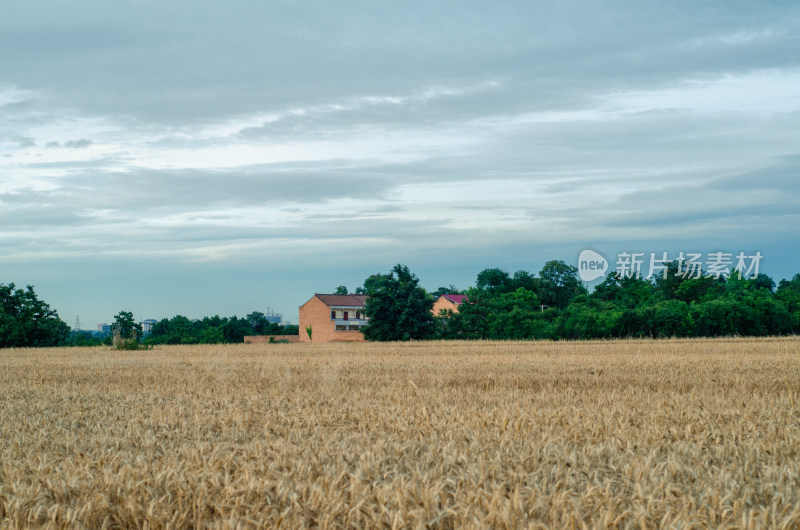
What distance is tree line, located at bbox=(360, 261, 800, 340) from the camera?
4431cm

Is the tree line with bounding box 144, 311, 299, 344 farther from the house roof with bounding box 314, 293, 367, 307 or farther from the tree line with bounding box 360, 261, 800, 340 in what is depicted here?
the tree line with bounding box 360, 261, 800, 340

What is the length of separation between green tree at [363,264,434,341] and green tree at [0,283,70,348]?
2342cm

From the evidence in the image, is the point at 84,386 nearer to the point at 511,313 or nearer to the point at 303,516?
the point at 303,516

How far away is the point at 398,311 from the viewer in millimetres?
51031

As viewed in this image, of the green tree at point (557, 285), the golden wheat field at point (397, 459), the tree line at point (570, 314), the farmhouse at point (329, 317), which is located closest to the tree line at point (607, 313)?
the tree line at point (570, 314)

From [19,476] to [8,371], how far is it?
1586cm

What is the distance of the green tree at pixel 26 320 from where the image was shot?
46.9m

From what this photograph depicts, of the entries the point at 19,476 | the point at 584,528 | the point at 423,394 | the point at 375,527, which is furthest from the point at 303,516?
the point at 423,394

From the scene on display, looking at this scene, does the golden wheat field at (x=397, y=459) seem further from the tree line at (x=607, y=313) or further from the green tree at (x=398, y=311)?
the green tree at (x=398, y=311)

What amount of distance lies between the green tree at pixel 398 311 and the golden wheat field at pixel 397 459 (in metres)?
39.0

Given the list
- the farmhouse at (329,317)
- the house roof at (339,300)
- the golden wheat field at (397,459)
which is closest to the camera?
the golden wheat field at (397,459)

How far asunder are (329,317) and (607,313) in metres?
48.2

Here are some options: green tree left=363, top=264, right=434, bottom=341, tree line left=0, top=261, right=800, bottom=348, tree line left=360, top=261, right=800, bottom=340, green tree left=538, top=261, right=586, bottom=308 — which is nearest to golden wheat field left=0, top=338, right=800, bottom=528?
tree line left=0, top=261, right=800, bottom=348

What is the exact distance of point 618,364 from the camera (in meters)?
18.9
